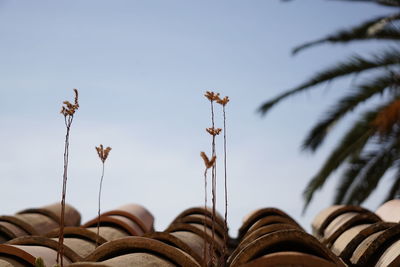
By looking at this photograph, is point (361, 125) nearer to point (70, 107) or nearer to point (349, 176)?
point (349, 176)

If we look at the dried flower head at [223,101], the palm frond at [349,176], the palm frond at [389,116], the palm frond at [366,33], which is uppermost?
the palm frond at [366,33]

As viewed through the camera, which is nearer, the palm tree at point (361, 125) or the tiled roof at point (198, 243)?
the tiled roof at point (198, 243)

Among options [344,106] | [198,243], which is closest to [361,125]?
[344,106]

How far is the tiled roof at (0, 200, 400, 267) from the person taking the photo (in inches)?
112

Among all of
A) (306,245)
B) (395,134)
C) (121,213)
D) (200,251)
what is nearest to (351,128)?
(395,134)

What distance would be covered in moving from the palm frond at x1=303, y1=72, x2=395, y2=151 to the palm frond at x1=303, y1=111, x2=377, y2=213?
0.29 m

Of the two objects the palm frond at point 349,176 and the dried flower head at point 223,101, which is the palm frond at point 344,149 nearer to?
the palm frond at point 349,176

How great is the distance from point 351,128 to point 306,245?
239 inches

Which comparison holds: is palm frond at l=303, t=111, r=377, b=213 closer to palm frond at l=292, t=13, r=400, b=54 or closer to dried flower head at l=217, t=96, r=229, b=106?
palm frond at l=292, t=13, r=400, b=54

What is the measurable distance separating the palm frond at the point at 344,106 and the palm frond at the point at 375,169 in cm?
97

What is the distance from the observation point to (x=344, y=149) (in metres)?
8.70

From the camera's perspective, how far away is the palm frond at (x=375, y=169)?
29.3ft

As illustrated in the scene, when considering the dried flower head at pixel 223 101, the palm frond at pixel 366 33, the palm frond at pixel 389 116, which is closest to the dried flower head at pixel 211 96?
the dried flower head at pixel 223 101

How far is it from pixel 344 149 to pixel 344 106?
2.75ft
